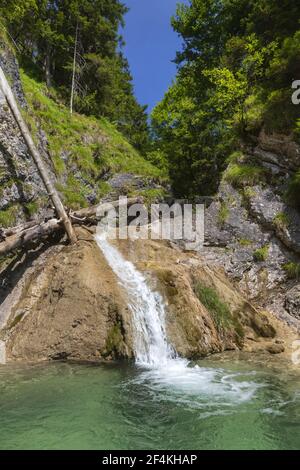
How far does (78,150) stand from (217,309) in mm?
16660

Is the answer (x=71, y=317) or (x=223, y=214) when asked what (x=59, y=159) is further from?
(x=71, y=317)

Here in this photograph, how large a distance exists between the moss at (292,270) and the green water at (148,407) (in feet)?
17.2

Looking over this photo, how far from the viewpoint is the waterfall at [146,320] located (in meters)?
9.51

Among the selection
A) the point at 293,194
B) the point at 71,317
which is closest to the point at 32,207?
the point at 71,317

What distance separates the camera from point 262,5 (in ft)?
64.2

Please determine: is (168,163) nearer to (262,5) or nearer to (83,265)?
(262,5)

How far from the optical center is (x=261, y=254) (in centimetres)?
1395

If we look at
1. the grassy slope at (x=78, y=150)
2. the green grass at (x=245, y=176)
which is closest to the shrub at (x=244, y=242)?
the green grass at (x=245, y=176)

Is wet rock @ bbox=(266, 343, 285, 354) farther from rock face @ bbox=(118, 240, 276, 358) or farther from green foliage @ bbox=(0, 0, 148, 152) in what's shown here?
green foliage @ bbox=(0, 0, 148, 152)

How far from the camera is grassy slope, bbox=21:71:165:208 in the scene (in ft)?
71.0

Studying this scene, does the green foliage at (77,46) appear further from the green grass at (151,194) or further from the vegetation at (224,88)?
the green grass at (151,194)

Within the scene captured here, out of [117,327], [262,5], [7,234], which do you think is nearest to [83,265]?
[117,327]

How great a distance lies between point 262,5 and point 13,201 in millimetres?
15882

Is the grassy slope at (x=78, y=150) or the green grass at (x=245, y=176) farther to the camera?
the grassy slope at (x=78, y=150)
